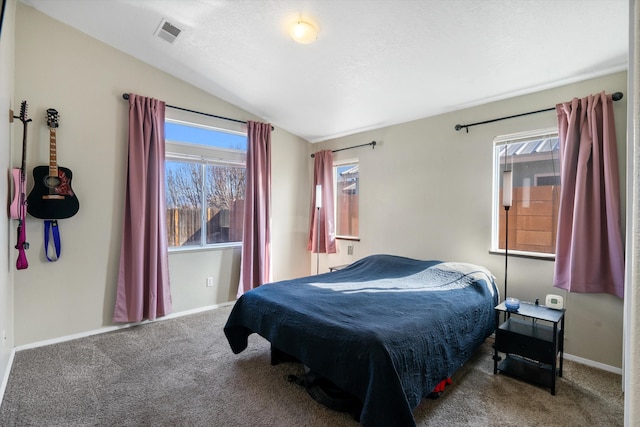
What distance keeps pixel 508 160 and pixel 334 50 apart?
2.02 m

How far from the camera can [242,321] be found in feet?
7.91

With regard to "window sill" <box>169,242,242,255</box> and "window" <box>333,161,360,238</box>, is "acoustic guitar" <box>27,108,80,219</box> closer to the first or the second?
"window sill" <box>169,242,242,255</box>

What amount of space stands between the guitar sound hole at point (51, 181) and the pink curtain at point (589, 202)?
4454 mm

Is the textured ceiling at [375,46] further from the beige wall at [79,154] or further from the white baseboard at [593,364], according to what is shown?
the white baseboard at [593,364]

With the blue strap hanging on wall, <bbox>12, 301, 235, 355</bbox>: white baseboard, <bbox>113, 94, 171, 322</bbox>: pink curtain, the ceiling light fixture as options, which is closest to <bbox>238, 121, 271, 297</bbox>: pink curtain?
<bbox>12, 301, 235, 355</bbox>: white baseboard

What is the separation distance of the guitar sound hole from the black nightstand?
3.96 m

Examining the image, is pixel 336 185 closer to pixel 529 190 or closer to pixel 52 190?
pixel 529 190

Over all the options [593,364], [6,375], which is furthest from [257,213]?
[593,364]

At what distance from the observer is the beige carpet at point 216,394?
182 centimetres

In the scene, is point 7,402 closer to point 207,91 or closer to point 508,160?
point 207,91

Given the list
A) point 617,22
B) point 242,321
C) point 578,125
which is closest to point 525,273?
point 578,125

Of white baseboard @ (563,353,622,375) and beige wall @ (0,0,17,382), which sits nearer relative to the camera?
beige wall @ (0,0,17,382)

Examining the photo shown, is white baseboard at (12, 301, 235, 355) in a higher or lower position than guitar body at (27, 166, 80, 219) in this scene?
lower

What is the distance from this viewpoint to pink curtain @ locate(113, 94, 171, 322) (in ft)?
10.3
